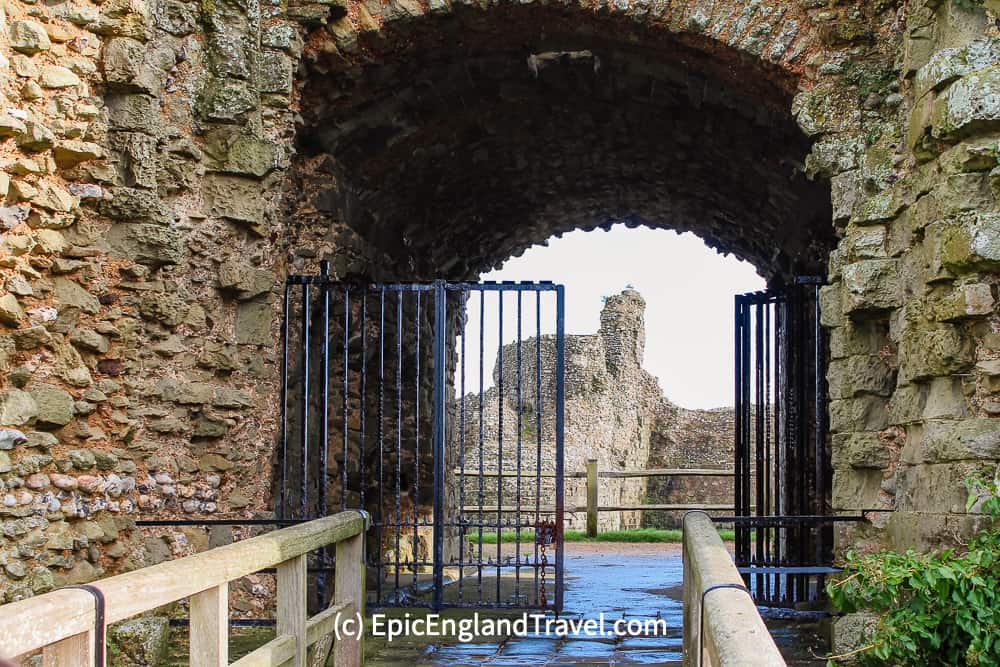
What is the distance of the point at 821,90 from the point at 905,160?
0.67m

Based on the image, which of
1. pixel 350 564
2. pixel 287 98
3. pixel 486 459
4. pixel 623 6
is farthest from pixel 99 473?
pixel 486 459

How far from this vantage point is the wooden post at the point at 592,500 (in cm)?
1274

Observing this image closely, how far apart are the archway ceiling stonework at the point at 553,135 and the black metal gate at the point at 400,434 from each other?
2.46 ft

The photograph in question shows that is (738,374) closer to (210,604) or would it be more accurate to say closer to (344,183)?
(344,183)

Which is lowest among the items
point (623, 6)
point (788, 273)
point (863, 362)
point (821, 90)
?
point (863, 362)

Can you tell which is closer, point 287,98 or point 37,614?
point 37,614

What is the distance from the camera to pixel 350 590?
473 cm

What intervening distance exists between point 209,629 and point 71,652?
743mm

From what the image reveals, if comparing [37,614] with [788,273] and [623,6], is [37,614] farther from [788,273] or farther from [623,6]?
[788,273]

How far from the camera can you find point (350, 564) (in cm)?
477

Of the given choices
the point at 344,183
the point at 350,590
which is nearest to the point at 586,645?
the point at 350,590

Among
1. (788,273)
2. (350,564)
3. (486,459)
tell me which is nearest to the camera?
(350,564)

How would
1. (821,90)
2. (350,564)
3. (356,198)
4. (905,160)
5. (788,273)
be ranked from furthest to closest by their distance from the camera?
(788,273) → (356,198) → (821,90) → (905,160) → (350,564)

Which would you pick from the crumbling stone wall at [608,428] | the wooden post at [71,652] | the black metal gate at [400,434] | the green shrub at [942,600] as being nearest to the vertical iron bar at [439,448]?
the black metal gate at [400,434]
